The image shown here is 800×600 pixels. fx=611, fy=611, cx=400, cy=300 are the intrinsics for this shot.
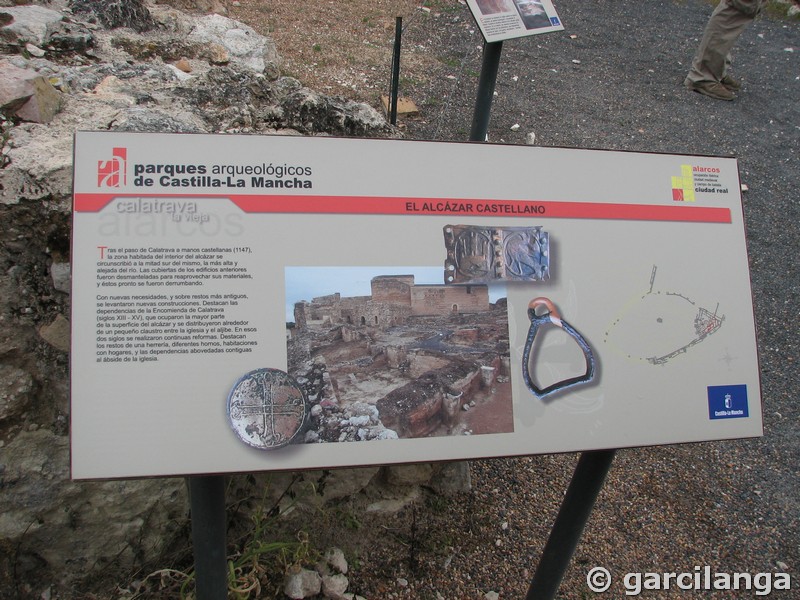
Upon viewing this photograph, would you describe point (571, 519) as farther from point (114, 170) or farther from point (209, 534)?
point (114, 170)

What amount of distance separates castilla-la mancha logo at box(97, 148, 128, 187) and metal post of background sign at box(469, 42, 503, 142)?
2010 mm

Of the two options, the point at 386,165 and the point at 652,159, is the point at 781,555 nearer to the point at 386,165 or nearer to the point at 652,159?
the point at 652,159

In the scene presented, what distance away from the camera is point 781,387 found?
10.3ft

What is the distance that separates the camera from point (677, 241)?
147 cm

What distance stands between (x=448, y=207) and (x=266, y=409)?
0.58m

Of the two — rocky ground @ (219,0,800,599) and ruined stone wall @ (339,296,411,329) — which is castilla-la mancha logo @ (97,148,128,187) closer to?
ruined stone wall @ (339,296,411,329)

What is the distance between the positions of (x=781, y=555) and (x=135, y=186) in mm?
2571

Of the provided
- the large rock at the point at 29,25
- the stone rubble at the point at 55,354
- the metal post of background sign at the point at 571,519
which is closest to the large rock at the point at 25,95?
the stone rubble at the point at 55,354

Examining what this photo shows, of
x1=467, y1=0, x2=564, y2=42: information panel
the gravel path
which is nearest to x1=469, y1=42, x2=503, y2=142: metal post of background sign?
x1=467, y1=0, x2=564, y2=42: information panel

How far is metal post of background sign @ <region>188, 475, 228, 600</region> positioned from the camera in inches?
52.9

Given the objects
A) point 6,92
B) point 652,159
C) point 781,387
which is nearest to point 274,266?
point 652,159

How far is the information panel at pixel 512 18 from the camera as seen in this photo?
9.11 ft

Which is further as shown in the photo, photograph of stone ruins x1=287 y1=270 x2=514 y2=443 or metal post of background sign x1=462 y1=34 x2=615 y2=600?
metal post of background sign x1=462 y1=34 x2=615 y2=600

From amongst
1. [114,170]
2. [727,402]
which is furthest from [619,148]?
[114,170]
